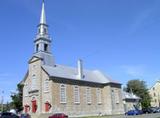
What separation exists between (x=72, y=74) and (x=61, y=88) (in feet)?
20.7

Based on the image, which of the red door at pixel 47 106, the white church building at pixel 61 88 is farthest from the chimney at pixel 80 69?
the red door at pixel 47 106

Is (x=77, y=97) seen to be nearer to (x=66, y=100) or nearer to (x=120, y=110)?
(x=66, y=100)

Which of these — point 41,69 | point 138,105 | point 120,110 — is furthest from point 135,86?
point 41,69

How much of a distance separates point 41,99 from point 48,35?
49.6 feet

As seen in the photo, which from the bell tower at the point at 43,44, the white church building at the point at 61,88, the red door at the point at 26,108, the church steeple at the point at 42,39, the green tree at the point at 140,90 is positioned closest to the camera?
the white church building at the point at 61,88

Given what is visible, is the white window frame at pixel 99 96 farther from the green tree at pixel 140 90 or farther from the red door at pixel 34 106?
the green tree at pixel 140 90

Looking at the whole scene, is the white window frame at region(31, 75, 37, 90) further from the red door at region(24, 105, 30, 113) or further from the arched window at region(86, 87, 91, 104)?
the arched window at region(86, 87, 91, 104)

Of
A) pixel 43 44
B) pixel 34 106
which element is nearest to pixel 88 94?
pixel 34 106

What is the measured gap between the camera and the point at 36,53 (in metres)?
57.8

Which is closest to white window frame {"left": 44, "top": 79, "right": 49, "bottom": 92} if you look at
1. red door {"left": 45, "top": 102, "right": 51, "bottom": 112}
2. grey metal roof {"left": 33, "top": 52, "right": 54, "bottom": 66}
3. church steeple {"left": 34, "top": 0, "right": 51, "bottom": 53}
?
red door {"left": 45, "top": 102, "right": 51, "bottom": 112}

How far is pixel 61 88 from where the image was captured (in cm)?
5328

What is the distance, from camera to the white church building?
52.5 meters

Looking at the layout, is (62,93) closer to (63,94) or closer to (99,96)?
(63,94)

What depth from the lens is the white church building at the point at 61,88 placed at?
172 feet
